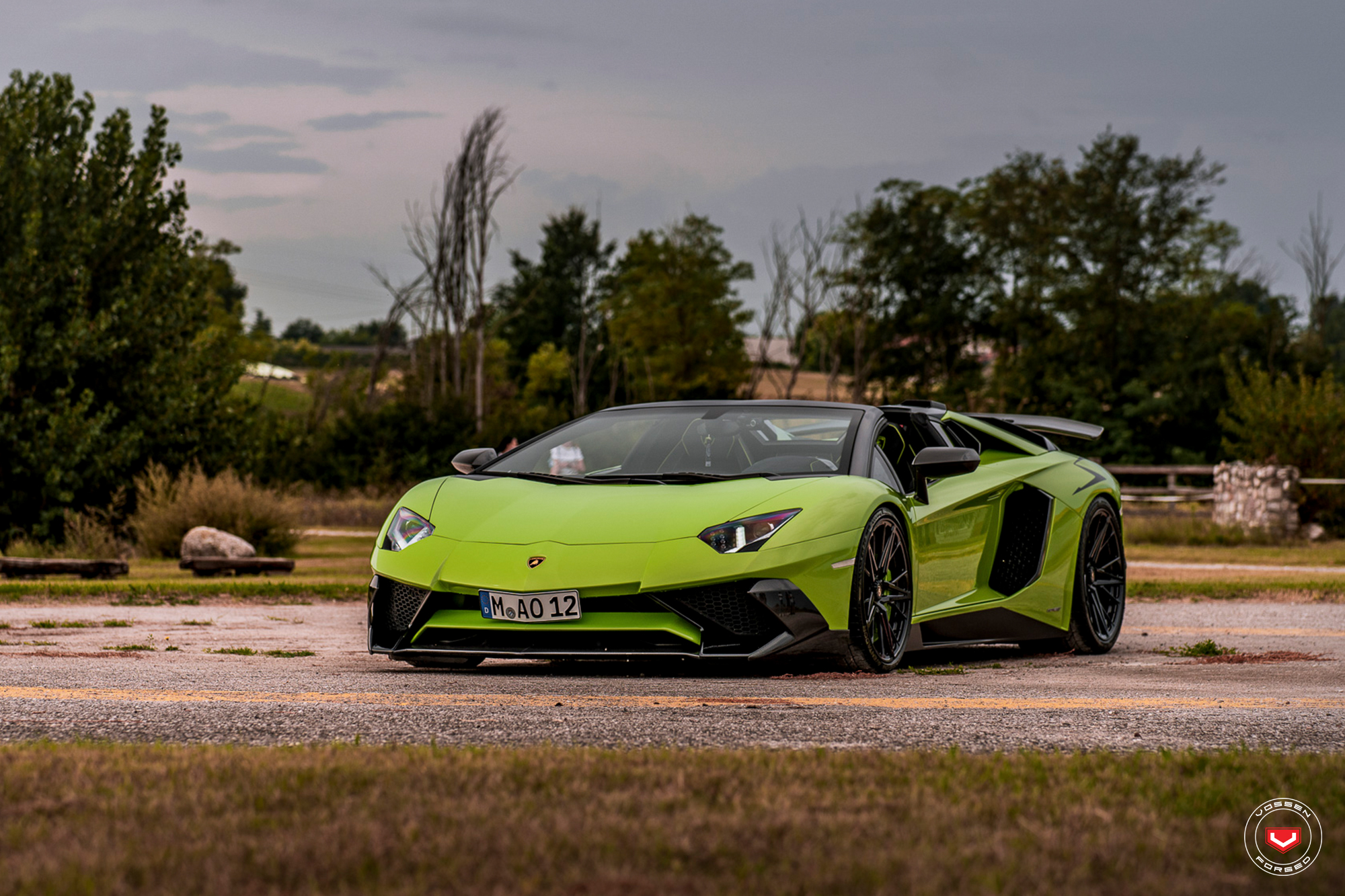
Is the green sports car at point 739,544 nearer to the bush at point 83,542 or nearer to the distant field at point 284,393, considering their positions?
→ the bush at point 83,542

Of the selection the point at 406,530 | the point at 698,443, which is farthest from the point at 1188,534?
the point at 406,530

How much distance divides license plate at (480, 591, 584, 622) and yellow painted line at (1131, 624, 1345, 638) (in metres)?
5.31

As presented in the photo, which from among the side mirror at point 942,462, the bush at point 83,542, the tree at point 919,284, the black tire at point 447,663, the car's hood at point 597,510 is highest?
the tree at point 919,284

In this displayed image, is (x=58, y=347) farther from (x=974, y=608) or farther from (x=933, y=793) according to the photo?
(x=933, y=793)

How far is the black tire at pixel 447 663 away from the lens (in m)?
6.67

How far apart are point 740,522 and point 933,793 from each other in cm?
299

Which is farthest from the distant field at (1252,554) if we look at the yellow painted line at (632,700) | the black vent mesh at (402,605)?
the black vent mesh at (402,605)

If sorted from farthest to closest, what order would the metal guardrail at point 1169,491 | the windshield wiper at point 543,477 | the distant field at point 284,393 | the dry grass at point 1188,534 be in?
the distant field at point 284,393 → the metal guardrail at point 1169,491 → the dry grass at point 1188,534 → the windshield wiper at point 543,477

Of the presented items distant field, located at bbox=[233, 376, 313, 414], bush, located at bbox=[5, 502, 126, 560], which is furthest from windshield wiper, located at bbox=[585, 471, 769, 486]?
distant field, located at bbox=[233, 376, 313, 414]

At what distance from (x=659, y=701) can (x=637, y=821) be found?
2418 mm

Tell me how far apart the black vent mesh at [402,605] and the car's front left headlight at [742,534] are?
1.31 meters

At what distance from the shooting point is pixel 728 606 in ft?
20.2

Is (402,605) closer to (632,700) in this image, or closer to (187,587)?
(632,700)

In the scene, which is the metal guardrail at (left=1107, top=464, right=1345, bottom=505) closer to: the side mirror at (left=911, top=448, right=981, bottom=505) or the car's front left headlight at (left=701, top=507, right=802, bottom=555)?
A: the side mirror at (left=911, top=448, right=981, bottom=505)
